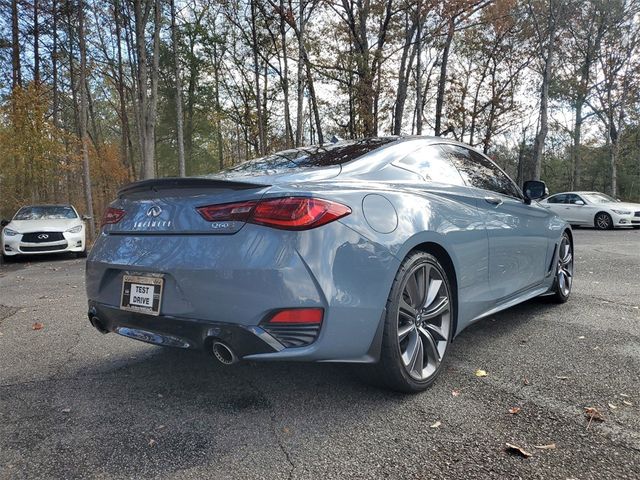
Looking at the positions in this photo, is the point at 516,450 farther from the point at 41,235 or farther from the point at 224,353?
the point at 41,235

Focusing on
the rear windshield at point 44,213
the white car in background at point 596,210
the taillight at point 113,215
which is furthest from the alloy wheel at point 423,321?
the white car in background at point 596,210

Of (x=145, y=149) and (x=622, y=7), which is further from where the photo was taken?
(x=622, y=7)

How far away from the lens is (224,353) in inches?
81.3

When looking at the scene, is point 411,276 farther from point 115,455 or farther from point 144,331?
point 115,455

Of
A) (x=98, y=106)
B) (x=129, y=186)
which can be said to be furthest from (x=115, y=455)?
(x=98, y=106)

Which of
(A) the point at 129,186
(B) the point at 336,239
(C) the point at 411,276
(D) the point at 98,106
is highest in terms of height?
(D) the point at 98,106

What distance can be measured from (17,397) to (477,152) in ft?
11.5

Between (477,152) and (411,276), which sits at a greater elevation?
(477,152)

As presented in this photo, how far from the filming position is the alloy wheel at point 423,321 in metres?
2.38

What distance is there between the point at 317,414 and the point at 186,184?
128cm

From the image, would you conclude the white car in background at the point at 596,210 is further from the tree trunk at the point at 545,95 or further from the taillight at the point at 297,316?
the taillight at the point at 297,316

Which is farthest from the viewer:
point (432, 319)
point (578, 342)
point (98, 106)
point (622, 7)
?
point (98, 106)

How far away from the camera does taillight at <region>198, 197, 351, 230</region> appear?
1998mm

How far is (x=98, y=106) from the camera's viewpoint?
99.4ft
